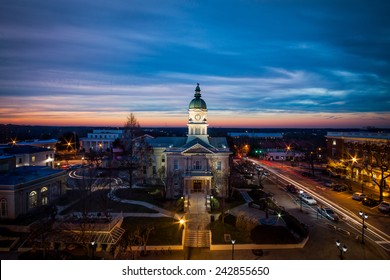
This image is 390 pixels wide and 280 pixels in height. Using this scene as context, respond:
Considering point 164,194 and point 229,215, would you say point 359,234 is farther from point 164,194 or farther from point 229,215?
point 164,194

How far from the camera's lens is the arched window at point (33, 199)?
20153 mm

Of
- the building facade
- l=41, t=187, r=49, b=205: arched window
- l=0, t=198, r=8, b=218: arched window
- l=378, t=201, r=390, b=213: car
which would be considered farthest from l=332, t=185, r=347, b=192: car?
l=0, t=198, r=8, b=218: arched window

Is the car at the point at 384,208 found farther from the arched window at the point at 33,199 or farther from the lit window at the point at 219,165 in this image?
the arched window at the point at 33,199

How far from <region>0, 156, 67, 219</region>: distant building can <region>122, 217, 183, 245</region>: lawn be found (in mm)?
8071

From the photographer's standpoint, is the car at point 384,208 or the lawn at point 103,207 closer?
the lawn at point 103,207

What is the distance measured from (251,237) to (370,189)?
2186cm

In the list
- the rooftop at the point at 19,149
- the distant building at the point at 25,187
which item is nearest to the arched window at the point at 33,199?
→ the distant building at the point at 25,187

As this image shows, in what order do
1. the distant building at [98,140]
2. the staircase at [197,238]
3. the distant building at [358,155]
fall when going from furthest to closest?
the distant building at [98,140] < the distant building at [358,155] < the staircase at [197,238]

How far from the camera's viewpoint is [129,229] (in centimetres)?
1728

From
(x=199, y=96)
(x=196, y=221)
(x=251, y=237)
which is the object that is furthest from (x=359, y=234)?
(x=199, y=96)

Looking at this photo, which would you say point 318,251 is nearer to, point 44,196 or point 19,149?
point 44,196

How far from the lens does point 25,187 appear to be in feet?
64.0

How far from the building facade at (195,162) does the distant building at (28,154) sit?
1625 centimetres
